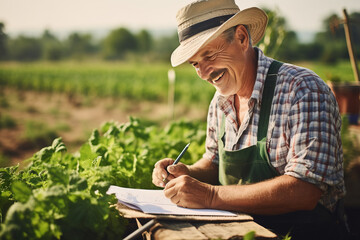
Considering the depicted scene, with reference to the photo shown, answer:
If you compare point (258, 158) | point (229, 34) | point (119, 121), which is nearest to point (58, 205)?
point (258, 158)

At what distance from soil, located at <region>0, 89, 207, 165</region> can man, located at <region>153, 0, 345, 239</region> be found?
5815 millimetres

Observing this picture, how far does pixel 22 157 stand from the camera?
838 cm

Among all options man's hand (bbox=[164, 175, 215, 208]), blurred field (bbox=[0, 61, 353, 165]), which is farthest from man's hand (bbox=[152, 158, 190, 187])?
blurred field (bbox=[0, 61, 353, 165])

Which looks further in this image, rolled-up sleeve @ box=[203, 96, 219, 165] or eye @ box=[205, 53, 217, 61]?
rolled-up sleeve @ box=[203, 96, 219, 165]

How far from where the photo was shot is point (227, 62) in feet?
7.07

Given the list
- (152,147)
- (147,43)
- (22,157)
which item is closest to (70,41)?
(147,43)

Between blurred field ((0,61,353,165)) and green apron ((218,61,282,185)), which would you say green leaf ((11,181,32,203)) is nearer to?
green apron ((218,61,282,185))

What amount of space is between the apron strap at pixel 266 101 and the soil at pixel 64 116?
5992 mm

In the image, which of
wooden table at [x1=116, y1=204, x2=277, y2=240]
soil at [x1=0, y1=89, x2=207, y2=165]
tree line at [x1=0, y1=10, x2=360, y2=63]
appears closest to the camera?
wooden table at [x1=116, y1=204, x2=277, y2=240]

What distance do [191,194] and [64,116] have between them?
1383 centimetres

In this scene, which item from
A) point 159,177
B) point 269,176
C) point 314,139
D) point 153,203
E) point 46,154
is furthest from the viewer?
point 46,154

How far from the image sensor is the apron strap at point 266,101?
2.06 m

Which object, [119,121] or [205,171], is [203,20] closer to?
[205,171]

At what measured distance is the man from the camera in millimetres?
1800
